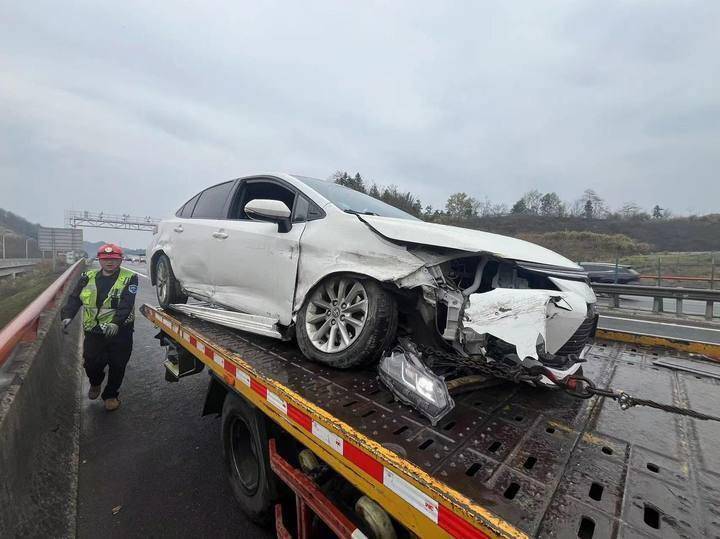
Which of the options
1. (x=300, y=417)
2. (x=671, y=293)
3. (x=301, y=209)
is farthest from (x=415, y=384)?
(x=671, y=293)

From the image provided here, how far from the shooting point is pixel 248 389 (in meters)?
2.32

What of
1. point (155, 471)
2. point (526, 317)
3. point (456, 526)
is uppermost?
point (526, 317)

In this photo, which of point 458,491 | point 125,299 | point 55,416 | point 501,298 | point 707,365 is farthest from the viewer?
point 125,299

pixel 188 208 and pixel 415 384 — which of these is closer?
pixel 415 384

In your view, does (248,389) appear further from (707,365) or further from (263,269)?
(707,365)

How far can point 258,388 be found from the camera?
2.20 meters

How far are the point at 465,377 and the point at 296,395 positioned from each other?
39.3 inches

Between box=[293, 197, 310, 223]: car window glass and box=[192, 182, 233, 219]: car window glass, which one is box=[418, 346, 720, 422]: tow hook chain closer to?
box=[293, 197, 310, 223]: car window glass

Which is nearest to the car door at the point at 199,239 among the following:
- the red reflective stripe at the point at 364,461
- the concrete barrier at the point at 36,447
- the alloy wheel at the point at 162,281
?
the alloy wheel at the point at 162,281

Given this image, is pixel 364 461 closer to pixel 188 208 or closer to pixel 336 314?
pixel 336 314

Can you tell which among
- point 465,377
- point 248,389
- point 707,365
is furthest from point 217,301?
point 707,365

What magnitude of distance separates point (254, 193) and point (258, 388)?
2.17 metres

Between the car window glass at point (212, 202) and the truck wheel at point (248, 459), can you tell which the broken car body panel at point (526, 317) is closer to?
the truck wheel at point (248, 459)

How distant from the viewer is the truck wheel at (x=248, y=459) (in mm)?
2307
